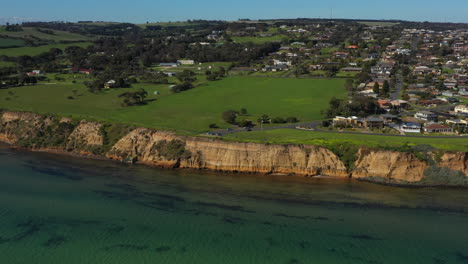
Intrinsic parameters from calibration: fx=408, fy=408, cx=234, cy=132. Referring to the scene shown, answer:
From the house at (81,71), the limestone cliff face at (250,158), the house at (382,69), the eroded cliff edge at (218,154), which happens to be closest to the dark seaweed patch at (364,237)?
the eroded cliff edge at (218,154)

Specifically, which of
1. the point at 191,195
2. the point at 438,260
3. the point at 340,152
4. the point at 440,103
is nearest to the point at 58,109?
the point at 191,195

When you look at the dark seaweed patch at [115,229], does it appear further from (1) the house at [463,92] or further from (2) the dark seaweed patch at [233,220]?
(1) the house at [463,92]

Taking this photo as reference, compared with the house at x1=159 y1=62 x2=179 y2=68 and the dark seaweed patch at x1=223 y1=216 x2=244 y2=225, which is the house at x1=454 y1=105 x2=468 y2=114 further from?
the house at x1=159 y1=62 x2=179 y2=68

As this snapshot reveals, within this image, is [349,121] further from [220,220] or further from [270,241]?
[270,241]

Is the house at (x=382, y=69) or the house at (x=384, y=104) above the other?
the house at (x=382, y=69)

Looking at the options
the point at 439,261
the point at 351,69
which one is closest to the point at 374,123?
the point at 439,261

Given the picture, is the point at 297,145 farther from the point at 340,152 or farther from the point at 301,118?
the point at 301,118
